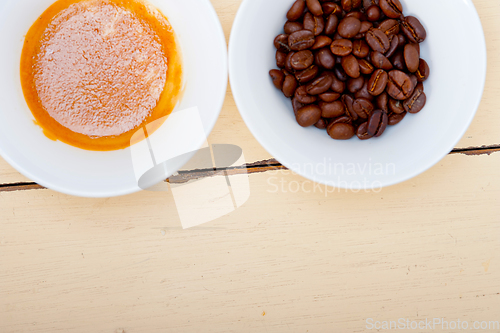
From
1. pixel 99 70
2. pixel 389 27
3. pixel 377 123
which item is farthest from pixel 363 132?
pixel 99 70

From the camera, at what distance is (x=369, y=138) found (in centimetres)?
77

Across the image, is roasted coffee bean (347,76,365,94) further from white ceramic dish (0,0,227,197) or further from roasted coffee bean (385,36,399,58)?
white ceramic dish (0,0,227,197)

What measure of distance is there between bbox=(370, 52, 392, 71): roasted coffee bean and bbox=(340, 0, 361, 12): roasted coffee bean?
126mm

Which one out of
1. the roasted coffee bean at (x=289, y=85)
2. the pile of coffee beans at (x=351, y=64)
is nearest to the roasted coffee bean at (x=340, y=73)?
the pile of coffee beans at (x=351, y=64)

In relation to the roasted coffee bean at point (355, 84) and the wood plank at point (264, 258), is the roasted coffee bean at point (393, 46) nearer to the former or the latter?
the roasted coffee bean at point (355, 84)

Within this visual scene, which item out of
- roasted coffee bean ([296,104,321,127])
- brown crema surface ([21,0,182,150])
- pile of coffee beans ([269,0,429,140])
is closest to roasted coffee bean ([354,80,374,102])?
pile of coffee beans ([269,0,429,140])

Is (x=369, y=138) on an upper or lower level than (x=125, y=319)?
upper

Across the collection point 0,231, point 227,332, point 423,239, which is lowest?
point 227,332

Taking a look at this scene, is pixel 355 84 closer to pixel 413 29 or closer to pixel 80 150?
pixel 413 29

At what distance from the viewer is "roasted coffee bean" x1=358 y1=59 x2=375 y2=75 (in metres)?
0.72

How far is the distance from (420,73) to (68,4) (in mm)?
896

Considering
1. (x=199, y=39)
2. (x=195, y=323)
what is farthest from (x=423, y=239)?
(x=199, y=39)

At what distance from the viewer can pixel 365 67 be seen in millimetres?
717

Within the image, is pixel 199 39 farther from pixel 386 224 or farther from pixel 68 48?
pixel 386 224
